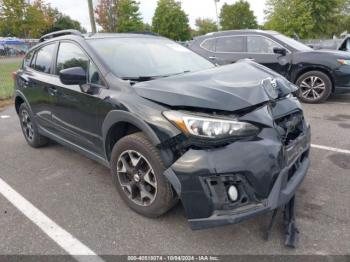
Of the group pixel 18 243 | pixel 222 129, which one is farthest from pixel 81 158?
pixel 222 129

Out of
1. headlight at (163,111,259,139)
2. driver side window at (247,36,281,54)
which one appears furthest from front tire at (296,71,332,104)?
headlight at (163,111,259,139)

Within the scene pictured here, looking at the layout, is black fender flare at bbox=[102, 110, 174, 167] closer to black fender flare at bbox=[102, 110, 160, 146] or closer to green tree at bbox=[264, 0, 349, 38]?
black fender flare at bbox=[102, 110, 160, 146]

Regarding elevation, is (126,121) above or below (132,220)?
above

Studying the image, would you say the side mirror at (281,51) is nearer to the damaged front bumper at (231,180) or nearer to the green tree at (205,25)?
the damaged front bumper at (231,180)

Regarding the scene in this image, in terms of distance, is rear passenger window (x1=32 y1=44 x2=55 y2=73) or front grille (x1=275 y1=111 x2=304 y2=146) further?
rear passenger window (x1=32 y1=44 x2=55 y2=73)

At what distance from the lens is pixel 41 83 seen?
4.31 m

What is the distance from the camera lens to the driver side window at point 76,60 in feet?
10.8

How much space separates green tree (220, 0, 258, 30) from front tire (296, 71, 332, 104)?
48.4 meters

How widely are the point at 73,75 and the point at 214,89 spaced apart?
145 cm

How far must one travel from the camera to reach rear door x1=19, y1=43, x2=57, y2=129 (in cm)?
421

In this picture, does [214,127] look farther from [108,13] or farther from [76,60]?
[108,13]

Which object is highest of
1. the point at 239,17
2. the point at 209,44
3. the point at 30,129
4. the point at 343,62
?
the point at 239,17

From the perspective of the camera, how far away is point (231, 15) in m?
53.6

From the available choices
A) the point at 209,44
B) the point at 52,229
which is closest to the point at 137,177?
the point at 52,229
